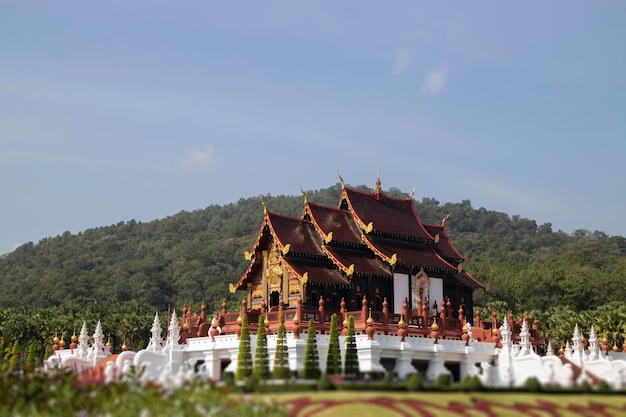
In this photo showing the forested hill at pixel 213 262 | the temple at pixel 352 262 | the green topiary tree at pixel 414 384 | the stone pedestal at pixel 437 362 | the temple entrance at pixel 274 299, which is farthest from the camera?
the forested hill at pixel 213 262

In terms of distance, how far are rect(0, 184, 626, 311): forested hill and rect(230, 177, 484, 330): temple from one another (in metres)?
29.4

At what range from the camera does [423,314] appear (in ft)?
121

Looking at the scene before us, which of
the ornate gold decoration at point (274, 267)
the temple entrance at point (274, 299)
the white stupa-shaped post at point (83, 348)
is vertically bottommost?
the white stupa-shaped post at point (83, 348)

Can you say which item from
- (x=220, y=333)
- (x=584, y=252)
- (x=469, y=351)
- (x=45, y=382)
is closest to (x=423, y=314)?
(x=469, y=351)

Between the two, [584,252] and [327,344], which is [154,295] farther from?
[327,344]

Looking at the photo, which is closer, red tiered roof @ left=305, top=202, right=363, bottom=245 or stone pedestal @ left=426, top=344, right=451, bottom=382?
stone pedestal @ left=426, top=344, right=451, bottom=382

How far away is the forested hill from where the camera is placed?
72.2m

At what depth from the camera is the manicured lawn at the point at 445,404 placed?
20497 mm

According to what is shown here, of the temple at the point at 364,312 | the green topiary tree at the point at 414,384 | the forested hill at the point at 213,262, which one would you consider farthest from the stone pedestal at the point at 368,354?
the forested hill at the point at 213,262

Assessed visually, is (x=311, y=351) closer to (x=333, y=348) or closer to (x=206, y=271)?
(x=333, y=348)

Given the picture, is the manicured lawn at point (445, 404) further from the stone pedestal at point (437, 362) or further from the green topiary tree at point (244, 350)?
the stone pedestal at point (437, 362)

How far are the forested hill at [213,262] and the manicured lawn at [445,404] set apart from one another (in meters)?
48.0

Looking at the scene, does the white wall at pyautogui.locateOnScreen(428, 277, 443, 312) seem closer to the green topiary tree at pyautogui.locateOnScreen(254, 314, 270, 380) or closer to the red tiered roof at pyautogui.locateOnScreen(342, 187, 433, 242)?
the red tiered roof at pyautogui.locateOnScreen(342, 187, 433, 242)

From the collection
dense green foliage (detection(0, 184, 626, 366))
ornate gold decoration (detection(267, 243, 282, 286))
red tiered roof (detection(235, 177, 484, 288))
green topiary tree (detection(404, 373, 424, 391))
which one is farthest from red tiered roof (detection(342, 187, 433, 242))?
green topiary tree (detection(404, 373, 424, 391))
